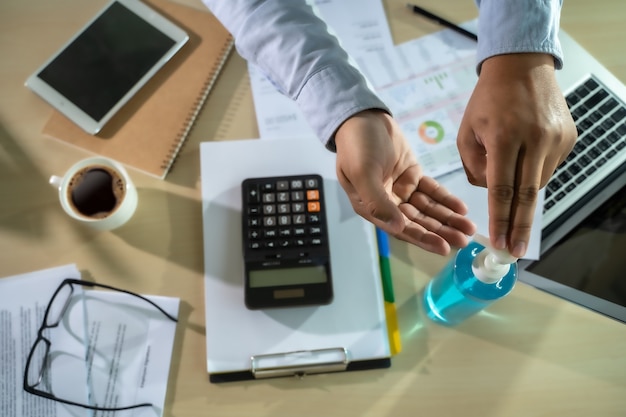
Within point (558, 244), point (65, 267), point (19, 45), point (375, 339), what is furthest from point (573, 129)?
point (19, 45)

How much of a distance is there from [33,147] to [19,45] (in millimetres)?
166

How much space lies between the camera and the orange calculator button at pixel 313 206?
2.23 feet

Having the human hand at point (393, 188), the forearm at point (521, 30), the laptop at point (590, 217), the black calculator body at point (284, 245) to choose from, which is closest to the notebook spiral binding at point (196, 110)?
the black calculator body at point (284, 245)

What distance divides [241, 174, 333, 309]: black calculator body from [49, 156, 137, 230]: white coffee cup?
6.2 inches

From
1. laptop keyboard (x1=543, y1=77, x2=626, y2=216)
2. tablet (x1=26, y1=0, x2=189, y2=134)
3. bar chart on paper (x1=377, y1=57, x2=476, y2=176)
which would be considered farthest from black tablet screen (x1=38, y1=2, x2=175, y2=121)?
laptop keyboard (x1=543, y1=77, x2=626, y2=216)

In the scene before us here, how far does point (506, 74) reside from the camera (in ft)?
1.95

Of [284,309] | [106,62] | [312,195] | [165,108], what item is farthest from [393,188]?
[106,62]

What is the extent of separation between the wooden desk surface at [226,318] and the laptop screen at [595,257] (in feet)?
0.12

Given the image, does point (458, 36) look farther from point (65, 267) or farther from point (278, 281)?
point (65, 267)

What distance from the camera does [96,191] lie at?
0.67m

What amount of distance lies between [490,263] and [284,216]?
26 cm

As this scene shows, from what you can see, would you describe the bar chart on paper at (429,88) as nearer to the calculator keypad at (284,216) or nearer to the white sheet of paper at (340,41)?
the white sheet of paper at (340,41)

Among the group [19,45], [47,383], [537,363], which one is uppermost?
[19,45]

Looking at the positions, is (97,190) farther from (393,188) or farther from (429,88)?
(429,88)
